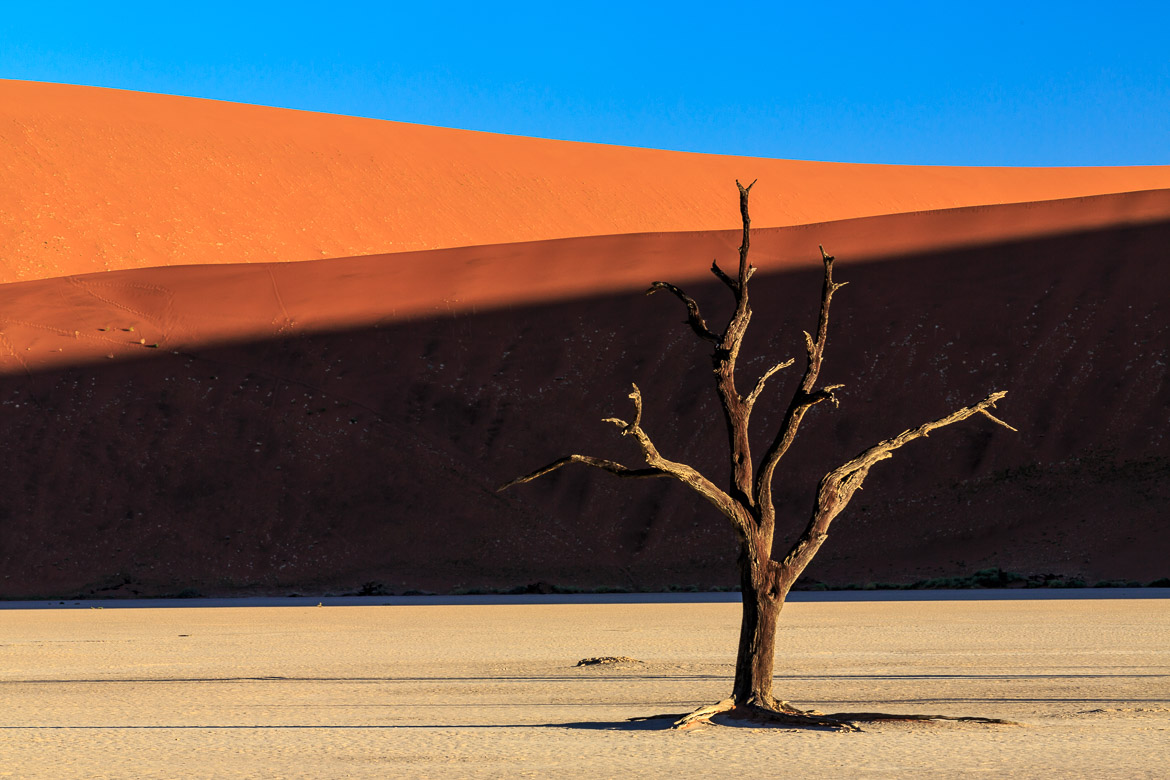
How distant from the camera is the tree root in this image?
33.0 feet

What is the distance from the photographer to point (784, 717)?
10195mm

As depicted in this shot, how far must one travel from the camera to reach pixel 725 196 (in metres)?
82.8

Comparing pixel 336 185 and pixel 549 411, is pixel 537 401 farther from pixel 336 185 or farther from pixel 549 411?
pixel 336 185

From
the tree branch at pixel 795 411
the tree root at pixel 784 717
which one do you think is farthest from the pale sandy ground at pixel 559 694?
the tree branch at pixel 795 411

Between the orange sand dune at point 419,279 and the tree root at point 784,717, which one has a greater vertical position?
the orange sand dune at point 419,279

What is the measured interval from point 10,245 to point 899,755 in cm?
5749

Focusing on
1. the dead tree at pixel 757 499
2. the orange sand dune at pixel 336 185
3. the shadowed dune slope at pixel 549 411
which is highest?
the orange sand dune at pixel 336 185

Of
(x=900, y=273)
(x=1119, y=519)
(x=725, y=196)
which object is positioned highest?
(x=725, y=196)

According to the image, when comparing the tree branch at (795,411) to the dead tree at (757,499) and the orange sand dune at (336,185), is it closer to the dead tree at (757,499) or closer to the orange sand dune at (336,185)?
the dead tree at (757,499)

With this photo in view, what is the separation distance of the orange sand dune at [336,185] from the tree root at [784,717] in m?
52.7

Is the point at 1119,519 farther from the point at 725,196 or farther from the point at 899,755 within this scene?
the point at 725,196

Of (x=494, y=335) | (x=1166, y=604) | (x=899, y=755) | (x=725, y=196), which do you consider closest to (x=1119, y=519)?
(x=1166, y=604)

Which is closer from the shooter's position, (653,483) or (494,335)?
(653,483)

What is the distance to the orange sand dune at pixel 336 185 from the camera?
6331 cm
